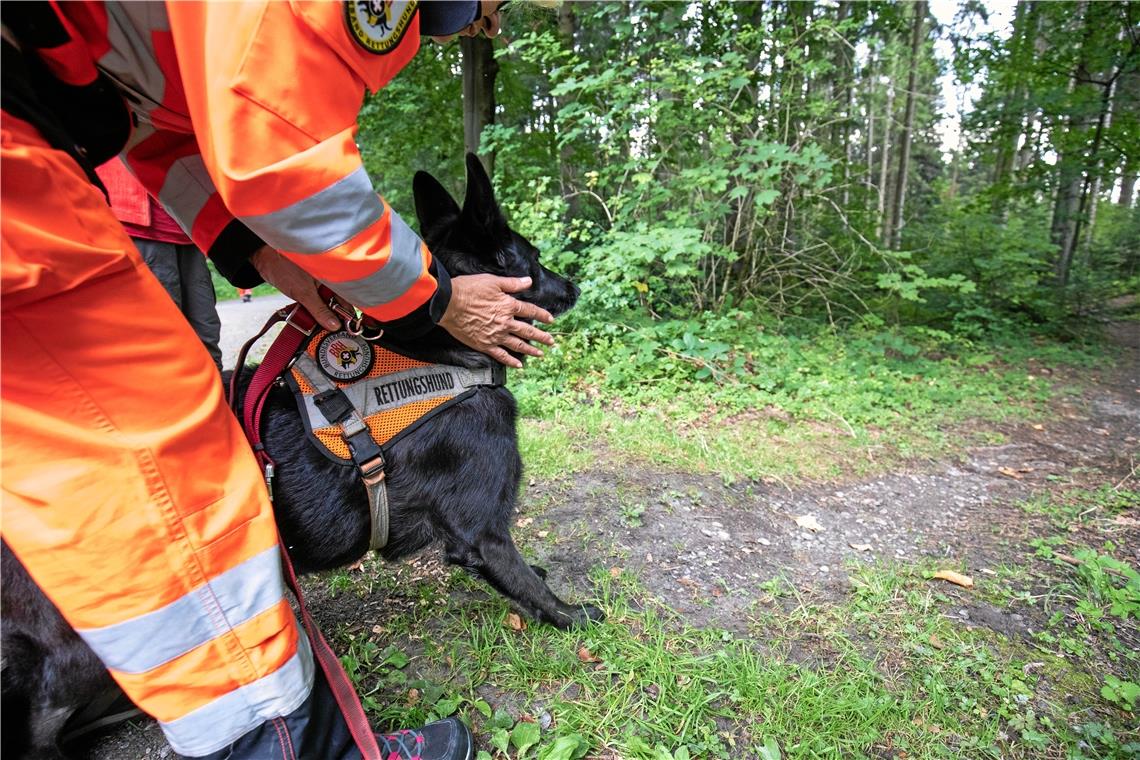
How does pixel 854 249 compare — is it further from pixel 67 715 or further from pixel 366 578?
pixel 67 715

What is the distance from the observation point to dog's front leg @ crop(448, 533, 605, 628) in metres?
1.74

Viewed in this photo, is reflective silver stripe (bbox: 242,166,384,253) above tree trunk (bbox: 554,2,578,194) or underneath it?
underneath

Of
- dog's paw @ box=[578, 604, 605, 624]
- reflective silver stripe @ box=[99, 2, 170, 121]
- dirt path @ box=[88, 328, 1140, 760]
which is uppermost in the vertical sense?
reflective silver stripe @ box=[99, 2, 170, 121]

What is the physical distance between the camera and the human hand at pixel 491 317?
58.2 inches

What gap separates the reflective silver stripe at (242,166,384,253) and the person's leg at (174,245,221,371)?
175 centimetres

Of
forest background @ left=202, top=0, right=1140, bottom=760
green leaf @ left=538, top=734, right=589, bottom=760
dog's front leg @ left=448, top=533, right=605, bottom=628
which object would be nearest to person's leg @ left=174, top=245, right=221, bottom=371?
forest background @ left=202, top=0, right=1140, bottom=760

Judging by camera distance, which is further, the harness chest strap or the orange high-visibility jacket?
the harness chest strap

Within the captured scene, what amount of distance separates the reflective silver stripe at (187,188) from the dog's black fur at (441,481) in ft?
1.84

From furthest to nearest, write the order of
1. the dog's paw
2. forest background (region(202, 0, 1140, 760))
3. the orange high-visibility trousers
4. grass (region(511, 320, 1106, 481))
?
grass (region(511, 320, 1106, 481)) < the dog's paw < forest background (region(202, 0, 1140, 760)) < the orange high-visibility trousers

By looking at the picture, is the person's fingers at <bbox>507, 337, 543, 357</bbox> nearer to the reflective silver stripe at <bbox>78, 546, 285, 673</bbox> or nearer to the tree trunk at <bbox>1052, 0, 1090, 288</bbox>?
the reflective silver stripe at <bbox>78, 546, 285, 673</bbox>

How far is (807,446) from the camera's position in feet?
12.0

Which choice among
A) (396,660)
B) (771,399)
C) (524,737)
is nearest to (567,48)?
(771,399)

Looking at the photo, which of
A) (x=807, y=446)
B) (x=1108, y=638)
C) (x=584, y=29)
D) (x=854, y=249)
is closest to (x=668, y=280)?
(x=854, y=249)

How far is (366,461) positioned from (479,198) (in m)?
0.91
